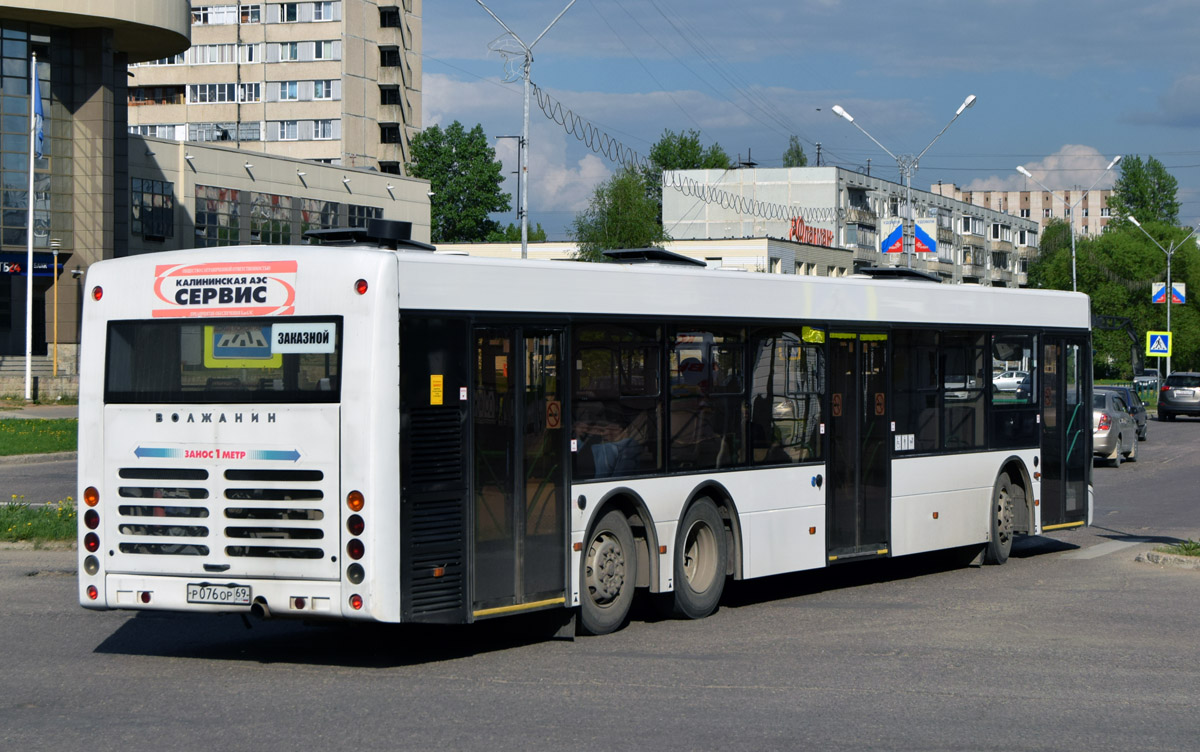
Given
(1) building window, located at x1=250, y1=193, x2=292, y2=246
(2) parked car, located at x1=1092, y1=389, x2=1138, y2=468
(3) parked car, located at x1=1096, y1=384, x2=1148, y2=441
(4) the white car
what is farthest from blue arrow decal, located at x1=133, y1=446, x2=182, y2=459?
(1) building window, located at x1=250, y1=193, x2=292, y2=246

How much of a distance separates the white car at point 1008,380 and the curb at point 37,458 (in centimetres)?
1847

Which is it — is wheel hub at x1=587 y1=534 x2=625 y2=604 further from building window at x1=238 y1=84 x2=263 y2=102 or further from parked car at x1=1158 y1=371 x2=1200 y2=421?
building window at x1=238 y1=84 x2=263 y2=102

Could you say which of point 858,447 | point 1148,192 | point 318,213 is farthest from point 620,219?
point 1148,192

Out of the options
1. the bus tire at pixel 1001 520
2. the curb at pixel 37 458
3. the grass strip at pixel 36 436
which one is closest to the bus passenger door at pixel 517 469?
the bus tire at pixel 1001 520

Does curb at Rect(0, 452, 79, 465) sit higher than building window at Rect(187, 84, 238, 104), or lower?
lower

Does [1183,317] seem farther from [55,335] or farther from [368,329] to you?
[368,329]

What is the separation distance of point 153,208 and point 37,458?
1664 inches

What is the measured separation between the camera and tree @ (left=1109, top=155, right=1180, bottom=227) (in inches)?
5669

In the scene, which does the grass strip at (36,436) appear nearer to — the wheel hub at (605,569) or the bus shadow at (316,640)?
the bus shadow at (316,640)

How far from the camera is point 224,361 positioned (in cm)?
955

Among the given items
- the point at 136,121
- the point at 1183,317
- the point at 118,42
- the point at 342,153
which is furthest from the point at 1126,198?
the point at 118,42

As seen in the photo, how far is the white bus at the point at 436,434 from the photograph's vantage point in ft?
30.3

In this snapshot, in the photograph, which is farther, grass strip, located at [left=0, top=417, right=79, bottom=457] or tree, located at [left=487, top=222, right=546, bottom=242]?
tree, located at [left=487, top=222, right=546, bottom=242]

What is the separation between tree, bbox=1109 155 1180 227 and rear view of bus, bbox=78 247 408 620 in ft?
470
